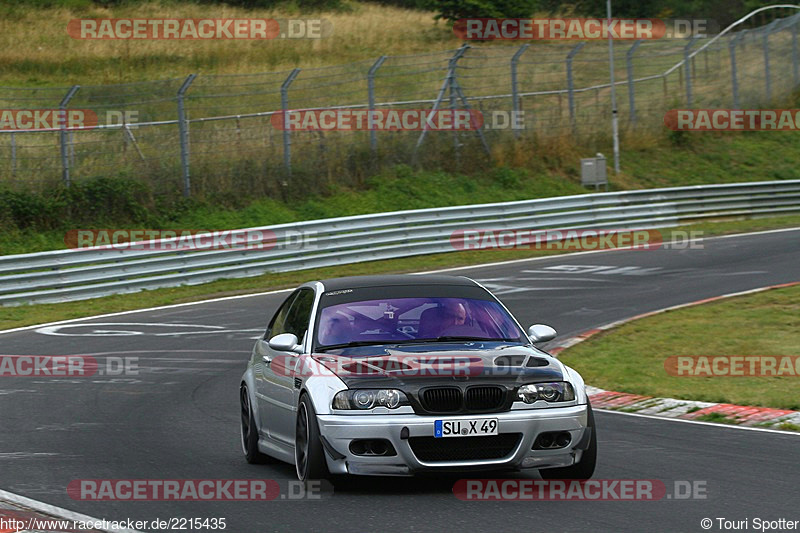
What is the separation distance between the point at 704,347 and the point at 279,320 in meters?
7.36

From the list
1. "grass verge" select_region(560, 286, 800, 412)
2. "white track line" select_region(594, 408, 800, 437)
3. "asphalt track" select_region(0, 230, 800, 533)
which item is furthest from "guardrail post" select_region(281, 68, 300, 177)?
"white track line" select_region(594, 408, 800, 437)

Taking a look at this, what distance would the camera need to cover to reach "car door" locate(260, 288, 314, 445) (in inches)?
332

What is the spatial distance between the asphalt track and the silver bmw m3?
313 mm

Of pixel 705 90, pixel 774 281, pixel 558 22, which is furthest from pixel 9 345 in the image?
pixel 558 22

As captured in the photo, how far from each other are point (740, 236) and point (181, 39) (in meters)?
28.6

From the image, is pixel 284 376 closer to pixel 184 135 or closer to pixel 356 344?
pixel 356 344

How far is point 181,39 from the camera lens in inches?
2016

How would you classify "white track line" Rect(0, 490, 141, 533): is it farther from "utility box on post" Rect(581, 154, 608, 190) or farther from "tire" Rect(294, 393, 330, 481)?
"utility box on post" Rect(581, 154, 608, 190)

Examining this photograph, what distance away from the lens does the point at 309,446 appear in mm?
7727

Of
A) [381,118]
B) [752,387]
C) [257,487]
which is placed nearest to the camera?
[257,487]

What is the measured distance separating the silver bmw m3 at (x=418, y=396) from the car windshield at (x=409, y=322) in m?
0.01

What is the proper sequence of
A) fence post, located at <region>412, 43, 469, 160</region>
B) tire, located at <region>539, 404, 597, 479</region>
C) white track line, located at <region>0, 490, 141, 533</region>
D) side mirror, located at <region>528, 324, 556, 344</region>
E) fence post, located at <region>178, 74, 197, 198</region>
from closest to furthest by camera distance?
1. white track line, located at <region>0, 490, 141, 533</region>
2. tire, located at <region>539, 404, 597, 479</region>
3. side mirror, located at <region>528, 324, 556, 344</region>
4. fence post, located at <region>178, 74, 197, 198</region>
5. fence post, located at <region>412, 43, 469, 160</region>

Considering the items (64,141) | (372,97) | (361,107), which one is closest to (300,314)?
(64,141)

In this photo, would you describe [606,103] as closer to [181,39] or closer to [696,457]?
[181,39]
